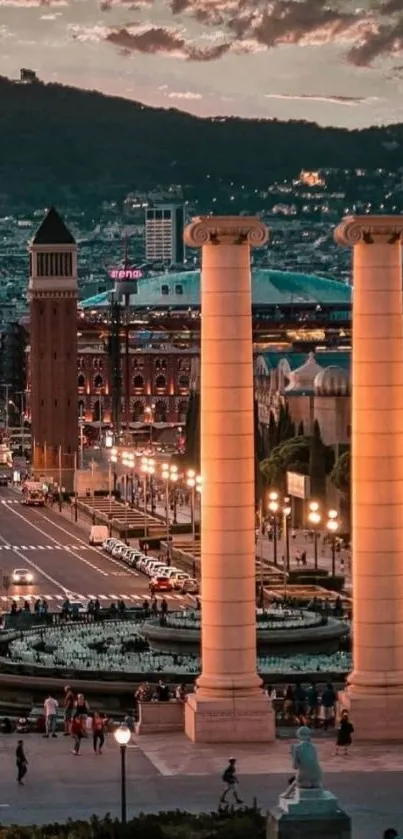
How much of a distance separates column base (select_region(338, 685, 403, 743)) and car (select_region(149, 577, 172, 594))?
5060cm

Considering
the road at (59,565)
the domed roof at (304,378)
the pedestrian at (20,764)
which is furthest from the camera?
the domed roof at (304,378)

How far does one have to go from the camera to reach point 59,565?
11988 centimetres

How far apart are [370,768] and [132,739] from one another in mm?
5348

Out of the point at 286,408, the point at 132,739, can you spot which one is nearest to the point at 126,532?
the point at 286,408

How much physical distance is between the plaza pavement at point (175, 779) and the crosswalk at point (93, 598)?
44.1 m

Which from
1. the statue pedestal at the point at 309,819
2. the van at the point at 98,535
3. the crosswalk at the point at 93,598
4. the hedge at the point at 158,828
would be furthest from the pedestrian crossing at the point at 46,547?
the statue pedestal at the point at 309,819

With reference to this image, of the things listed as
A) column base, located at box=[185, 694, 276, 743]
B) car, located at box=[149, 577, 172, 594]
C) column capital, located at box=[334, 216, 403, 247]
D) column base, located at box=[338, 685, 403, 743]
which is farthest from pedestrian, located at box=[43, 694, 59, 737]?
car, located at box=[149, 577, 172, 594]

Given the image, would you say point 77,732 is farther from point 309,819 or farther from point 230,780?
point 309,819

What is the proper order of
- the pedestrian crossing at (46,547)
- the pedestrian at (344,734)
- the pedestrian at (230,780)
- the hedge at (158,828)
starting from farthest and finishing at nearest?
the pedestrian crossing at (46,547), the pedestrian at (344,734), the pedestrian at (230,780), the hedge at (158,828)

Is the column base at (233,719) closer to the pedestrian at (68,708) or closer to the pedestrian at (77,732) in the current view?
the pedestrian at (77,732)

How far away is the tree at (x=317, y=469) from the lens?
13138 cm

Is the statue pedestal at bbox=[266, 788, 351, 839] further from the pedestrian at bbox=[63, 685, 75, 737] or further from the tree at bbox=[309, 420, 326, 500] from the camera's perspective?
the tree at bbox=[309, 420, 326, 500]

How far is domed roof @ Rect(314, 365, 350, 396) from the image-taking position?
479 ft

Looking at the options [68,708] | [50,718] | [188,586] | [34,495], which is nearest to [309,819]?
[50,718]
